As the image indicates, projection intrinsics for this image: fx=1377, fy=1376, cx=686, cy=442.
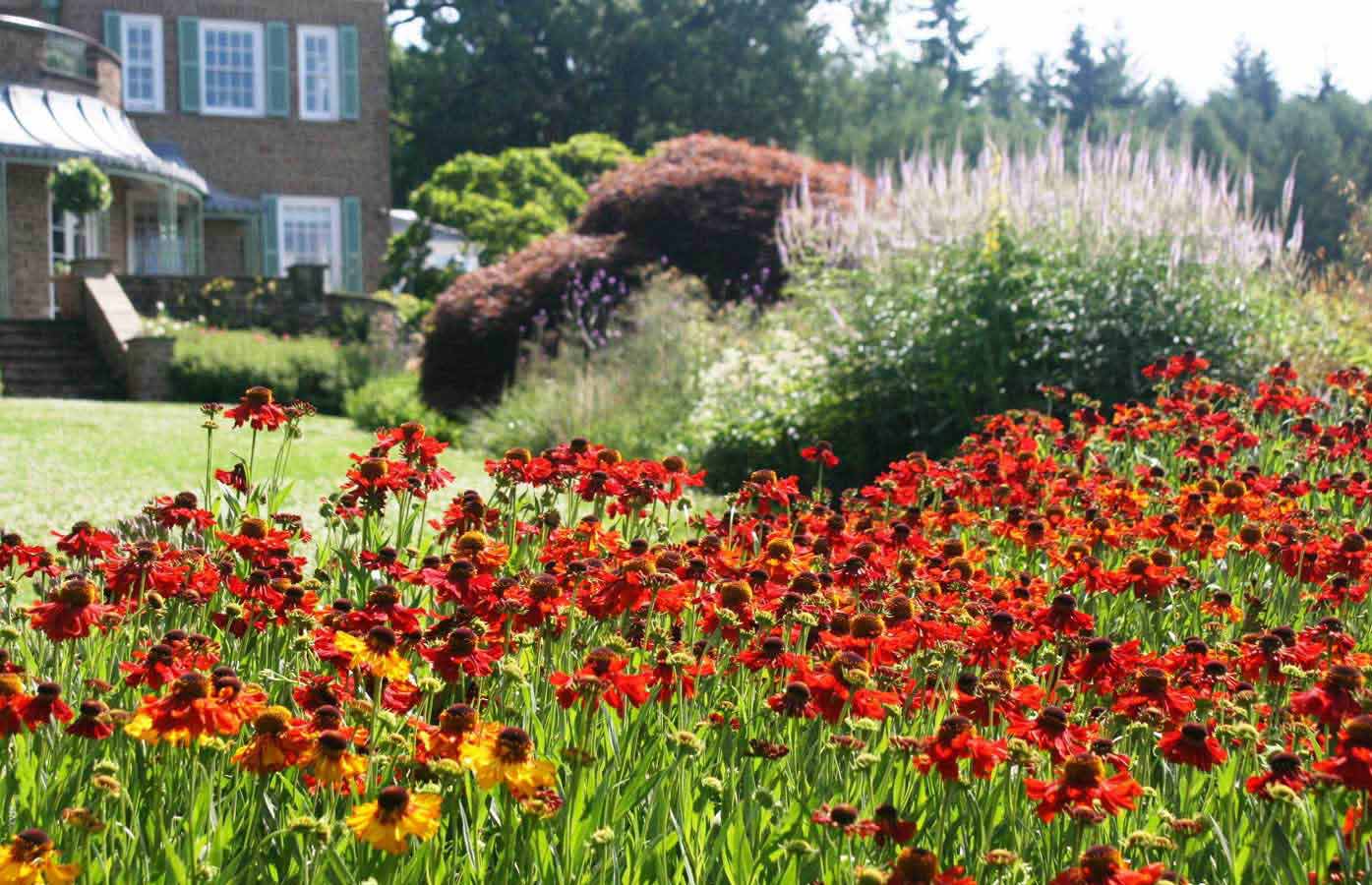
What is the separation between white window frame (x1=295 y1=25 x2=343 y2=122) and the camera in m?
25.3

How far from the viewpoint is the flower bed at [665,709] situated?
2.16 meters

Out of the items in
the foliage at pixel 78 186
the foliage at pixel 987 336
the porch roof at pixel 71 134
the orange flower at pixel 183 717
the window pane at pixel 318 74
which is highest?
the window pane at pixel 318 74

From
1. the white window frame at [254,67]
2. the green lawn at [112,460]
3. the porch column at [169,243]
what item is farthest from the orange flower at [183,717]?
the white window frame at [254,67]

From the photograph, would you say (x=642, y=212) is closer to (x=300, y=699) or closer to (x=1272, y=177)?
(x=300, y=699)

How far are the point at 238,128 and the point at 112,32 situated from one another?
263 centimetres

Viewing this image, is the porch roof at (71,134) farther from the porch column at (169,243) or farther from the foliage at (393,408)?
the foliage at (393,408)

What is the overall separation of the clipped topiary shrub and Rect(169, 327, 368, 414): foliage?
8.76 ft

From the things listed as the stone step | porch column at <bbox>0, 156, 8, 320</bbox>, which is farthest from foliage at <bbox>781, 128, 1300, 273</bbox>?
porch column at <bbox>0, 156, 8, 320</bbox>

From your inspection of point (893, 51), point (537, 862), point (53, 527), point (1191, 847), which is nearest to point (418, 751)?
point (537, 862)

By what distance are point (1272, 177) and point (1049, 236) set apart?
2055cm

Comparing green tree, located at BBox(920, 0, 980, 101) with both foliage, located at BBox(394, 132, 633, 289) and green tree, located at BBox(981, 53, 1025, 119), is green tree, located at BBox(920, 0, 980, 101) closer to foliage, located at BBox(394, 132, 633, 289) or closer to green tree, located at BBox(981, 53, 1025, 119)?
green tree, located at BBox(981, 53, 1025, 119)

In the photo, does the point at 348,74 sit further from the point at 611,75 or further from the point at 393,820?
the point at 393,820

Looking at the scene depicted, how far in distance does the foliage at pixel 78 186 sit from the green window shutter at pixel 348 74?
19.9 ft

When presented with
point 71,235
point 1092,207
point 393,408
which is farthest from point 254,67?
point 1092,207
